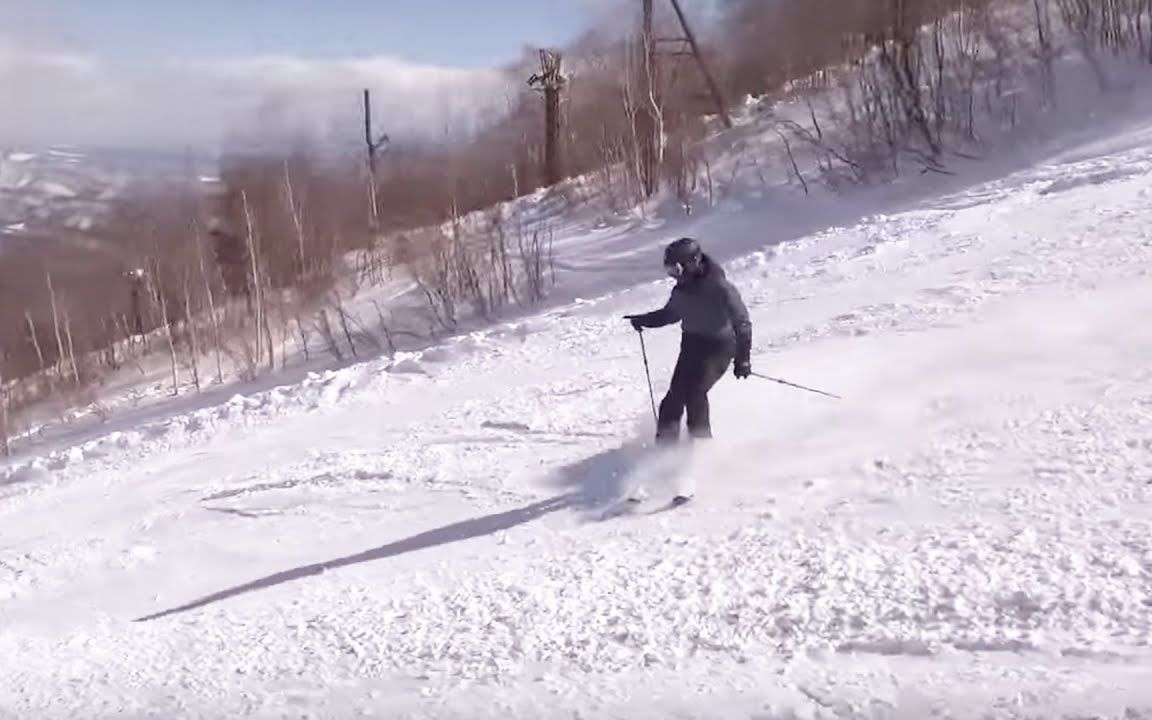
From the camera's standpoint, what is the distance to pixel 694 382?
7.46 metres

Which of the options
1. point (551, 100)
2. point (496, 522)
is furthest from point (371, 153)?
point (496, 522)

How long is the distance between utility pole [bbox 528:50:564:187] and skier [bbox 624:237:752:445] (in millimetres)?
30387

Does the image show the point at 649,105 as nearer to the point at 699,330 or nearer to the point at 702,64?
the point at 702,64

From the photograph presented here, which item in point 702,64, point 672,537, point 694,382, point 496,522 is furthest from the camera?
point 702,64

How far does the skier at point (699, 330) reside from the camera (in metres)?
→ 7.23

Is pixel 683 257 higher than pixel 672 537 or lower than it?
higher

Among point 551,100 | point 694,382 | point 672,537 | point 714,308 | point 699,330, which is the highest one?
point 551,100

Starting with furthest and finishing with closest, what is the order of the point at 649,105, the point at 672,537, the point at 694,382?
the point at 649,105 → the point at 694,382 → the point at 672,537

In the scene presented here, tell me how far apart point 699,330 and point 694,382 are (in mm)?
352

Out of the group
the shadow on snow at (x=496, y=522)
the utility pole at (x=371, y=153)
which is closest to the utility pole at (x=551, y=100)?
the utility pole at (x=371, y=153)

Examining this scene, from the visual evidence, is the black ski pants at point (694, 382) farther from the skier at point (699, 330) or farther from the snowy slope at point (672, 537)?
the snowy slope at point (672, 537)

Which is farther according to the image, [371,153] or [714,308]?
[371,153]

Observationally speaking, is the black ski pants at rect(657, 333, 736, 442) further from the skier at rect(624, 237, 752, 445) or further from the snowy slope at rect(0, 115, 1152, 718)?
the snowy slope at rect(0, 115, 1152, 718)

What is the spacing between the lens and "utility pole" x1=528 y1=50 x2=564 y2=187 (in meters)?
37.5
